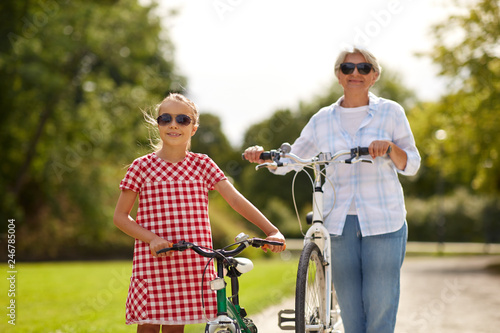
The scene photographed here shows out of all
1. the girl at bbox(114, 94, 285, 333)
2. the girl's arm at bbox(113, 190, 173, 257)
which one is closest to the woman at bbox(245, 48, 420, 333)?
the girl at bbox(114, 94, 285, 333)

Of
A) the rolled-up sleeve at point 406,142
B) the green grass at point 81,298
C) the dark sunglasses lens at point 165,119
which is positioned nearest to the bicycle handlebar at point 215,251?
the dark sunglasses lens at point 165,119

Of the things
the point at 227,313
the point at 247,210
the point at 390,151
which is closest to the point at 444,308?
the point at 390,151

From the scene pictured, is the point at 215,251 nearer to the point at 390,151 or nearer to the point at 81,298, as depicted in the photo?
the point at 390,151

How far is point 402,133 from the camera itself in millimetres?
4074

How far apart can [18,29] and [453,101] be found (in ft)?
47.3

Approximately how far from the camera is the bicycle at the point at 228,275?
2941 millimetres

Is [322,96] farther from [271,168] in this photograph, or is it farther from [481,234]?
[271,168]

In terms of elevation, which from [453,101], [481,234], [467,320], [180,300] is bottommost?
[481,234]

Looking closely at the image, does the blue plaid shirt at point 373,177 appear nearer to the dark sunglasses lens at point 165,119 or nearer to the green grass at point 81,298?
the dark sunglasses lens at point 165,119

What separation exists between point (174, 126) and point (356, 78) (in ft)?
4.38

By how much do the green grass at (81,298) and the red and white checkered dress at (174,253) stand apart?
3.87 metres

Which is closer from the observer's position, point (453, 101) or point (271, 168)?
point (271, 168)

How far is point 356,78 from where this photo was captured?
13.5 feet

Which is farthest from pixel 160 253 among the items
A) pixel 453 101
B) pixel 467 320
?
pixel 453 101
